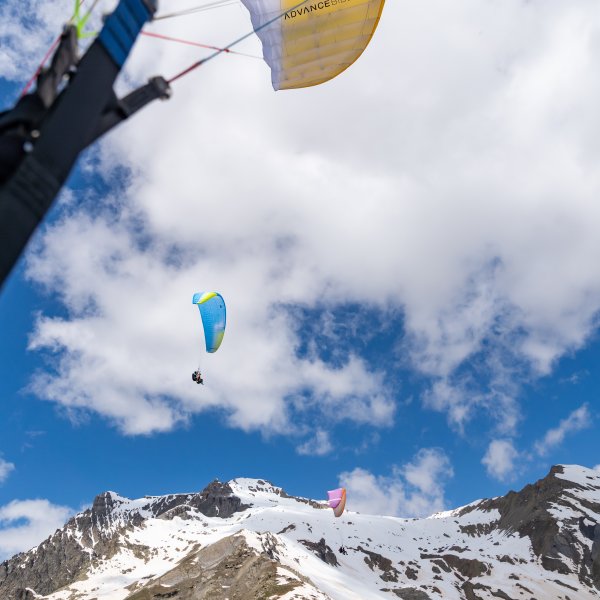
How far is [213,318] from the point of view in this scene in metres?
25.6

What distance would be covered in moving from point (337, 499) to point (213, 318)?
7079cm

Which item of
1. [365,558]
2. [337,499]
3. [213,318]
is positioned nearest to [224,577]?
[337,499]

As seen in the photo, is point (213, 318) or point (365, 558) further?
point (365, 558)

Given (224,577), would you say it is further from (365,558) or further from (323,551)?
(365,558)

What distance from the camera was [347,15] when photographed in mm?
8539

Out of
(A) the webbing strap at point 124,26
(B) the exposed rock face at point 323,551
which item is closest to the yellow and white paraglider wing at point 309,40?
(A) the webbing strap at point 124,26

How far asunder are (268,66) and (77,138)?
5703 mm

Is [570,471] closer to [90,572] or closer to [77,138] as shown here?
[90,572]

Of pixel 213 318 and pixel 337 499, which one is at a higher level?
pixel 337 499

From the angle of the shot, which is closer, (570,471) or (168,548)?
(168,548)

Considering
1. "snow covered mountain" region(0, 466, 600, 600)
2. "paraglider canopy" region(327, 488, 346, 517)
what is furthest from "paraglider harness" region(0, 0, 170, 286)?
"paraglider canopy" region(327, 488, 346, 517)

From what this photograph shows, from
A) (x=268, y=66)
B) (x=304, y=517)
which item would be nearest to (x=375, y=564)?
(x=304, y=517)

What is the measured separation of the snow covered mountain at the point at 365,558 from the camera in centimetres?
10219

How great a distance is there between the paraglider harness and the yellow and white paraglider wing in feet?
13.0
